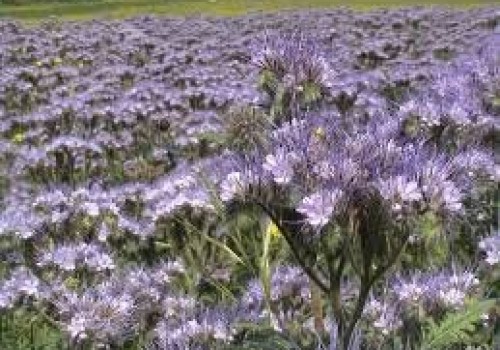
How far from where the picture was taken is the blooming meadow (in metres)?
3.45

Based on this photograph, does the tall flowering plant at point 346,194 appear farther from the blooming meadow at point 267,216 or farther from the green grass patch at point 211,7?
the green grass patch at point 211,7

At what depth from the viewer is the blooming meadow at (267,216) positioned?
345cm

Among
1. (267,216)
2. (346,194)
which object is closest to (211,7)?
(267,216)

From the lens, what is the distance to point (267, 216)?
388 cm

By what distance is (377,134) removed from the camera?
364 centimetres

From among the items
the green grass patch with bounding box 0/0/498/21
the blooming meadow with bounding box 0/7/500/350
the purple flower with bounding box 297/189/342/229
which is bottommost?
the green grass patch with bounding box 0/0/498/21

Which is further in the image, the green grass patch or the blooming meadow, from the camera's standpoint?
the green grass patch

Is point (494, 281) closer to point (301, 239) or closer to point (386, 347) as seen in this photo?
point (386, 347)

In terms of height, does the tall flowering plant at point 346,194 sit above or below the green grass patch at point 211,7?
above

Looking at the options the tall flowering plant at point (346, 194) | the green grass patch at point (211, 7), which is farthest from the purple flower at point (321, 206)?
the green grass patch at point (211, 7)

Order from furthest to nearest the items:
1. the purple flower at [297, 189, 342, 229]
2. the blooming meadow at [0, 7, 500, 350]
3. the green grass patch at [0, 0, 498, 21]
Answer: the green grass patch at [0, 0, 498, 21], the blooming meadow at [0, 7, 500, 350], the purple flower at [297, 189, 342, 229]

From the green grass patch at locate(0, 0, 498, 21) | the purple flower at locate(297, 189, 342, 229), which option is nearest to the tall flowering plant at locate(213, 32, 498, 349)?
the purple flower at locate(297, 189, 342, 229)

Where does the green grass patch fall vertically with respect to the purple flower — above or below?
below

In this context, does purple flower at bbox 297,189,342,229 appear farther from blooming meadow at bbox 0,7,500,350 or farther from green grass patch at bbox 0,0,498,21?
green grass patch at bbox 0,0,498,21
